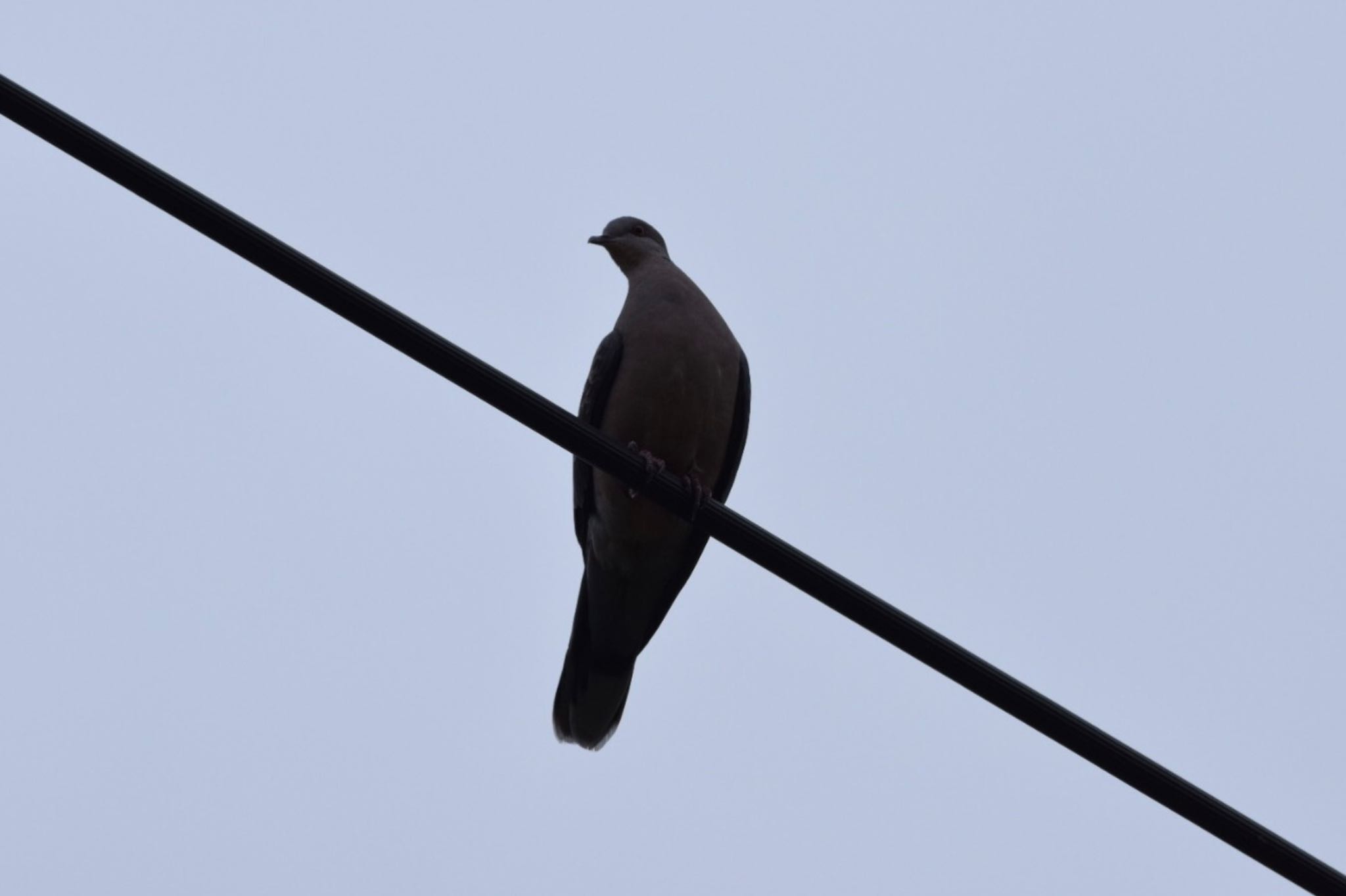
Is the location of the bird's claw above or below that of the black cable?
above

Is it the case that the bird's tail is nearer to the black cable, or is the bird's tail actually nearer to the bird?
the bird

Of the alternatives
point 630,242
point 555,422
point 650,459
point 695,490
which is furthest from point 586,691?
point 555,422

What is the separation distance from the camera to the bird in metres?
6.90

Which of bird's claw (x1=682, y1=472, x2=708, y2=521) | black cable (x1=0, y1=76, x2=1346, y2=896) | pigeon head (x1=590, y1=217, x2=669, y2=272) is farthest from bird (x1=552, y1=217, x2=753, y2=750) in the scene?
black cable (x1=0, y1=76, x2=1346, y2=896)

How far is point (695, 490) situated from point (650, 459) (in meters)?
0.71

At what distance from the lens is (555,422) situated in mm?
3988

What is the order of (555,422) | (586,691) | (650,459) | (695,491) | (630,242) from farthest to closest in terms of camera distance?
(630,242), (586,691), (650,459), (695,491), (555,422)

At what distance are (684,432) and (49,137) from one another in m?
3.70

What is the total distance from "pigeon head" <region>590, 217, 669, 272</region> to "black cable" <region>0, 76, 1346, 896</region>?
4.34 meters

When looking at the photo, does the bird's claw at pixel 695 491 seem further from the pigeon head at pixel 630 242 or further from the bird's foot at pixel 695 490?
the pigeon head at pixel 630 242

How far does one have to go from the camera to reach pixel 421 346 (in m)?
3.73

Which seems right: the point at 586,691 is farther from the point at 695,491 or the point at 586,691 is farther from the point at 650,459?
the point at 695,491

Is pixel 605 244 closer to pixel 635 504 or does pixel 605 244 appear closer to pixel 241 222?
pixel 635 504

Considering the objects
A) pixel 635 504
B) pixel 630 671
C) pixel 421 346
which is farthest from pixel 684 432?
pixel 421 346
